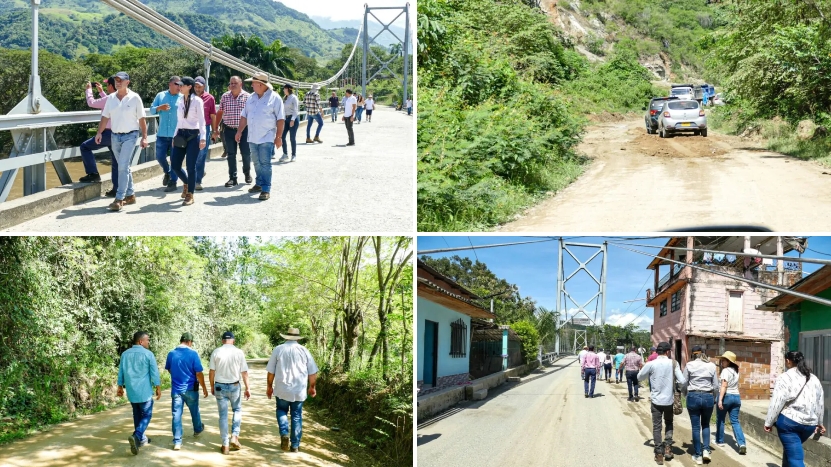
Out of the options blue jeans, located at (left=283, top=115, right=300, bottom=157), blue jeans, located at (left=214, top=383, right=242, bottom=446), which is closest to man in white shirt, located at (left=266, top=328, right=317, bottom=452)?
blue jeans, located at (left=214, top=383, right=242, bottom=446)

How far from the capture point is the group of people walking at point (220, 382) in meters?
7.88

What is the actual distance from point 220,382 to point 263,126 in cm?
389

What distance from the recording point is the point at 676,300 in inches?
1045

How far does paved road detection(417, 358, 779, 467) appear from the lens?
7.84 m

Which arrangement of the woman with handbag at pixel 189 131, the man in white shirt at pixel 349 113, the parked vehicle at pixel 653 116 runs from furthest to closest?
the parked vehicle at pixel 653 116
the man in white shirt at pixel 349 113
the woman with handbag at pixel 189 131

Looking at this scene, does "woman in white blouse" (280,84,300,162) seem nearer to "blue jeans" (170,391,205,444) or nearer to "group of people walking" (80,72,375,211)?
"group of people walking" (80,72,375,211)

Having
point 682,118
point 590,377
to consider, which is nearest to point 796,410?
point 590,377

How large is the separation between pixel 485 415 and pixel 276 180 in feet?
17.2

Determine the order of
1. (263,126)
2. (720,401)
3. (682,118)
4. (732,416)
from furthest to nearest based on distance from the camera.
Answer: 1. (682,118)
2. (263,126)
3. (732,416)
4. (720,401)

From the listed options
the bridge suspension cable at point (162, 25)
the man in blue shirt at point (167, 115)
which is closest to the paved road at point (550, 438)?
the man in blue shirt at point (167, 115)

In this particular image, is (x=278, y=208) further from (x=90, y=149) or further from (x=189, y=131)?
(x=90, y=149)

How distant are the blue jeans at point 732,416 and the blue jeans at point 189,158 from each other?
759 cm

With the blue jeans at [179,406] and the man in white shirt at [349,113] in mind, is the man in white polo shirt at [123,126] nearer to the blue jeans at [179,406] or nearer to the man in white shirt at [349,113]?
the blue jeans at [179,406]

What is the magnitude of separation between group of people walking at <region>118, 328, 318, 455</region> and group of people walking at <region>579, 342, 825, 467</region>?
12.8 feet
